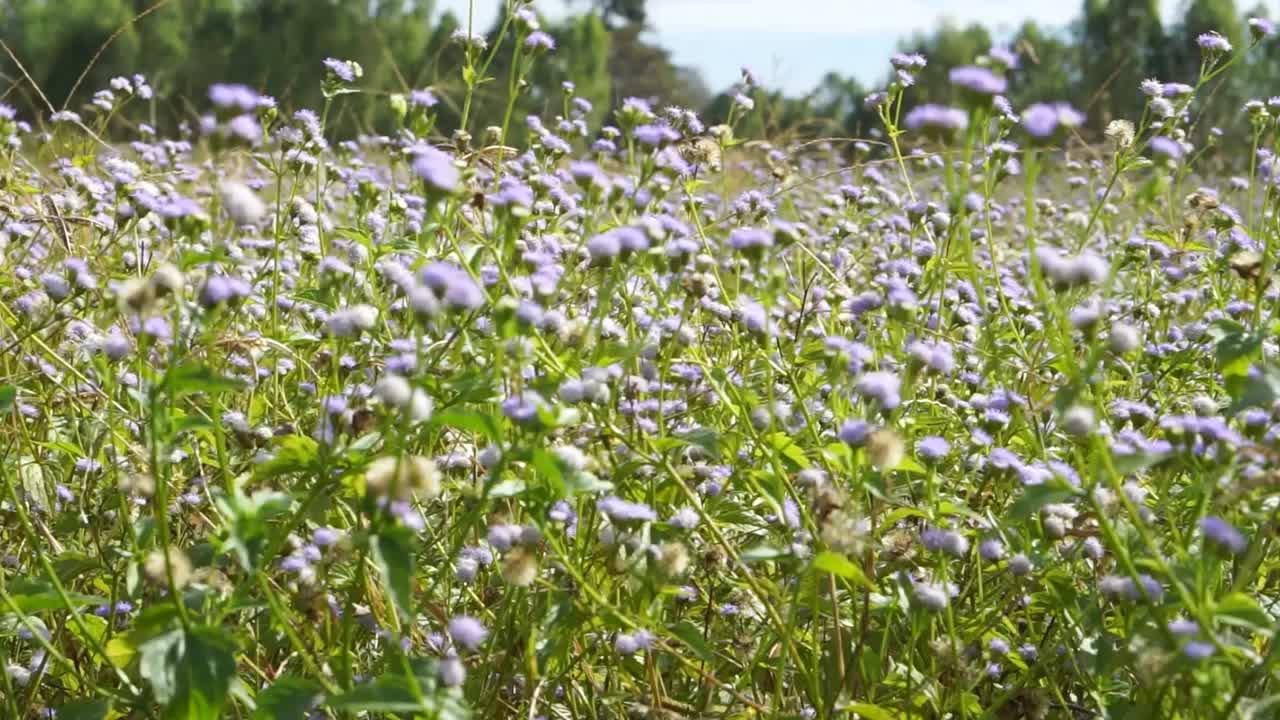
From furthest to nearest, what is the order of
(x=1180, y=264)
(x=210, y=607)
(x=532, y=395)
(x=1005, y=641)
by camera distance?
(x=1180, y=264) → (x=1005, y=641) → (x=210, y=607) → (x=532, y=395)

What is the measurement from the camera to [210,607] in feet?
6.85

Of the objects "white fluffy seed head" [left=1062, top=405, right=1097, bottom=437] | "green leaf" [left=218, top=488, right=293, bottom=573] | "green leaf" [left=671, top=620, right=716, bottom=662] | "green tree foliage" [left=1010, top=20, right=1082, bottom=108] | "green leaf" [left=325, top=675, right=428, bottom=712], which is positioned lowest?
"green tree foliage" [left=1010, top=20, right=1082, bottom=108]

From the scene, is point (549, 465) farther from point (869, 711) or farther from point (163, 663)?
point (869, 711)

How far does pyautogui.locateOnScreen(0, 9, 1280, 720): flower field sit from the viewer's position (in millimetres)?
1936

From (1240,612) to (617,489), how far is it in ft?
3.95

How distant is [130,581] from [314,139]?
6.37ft

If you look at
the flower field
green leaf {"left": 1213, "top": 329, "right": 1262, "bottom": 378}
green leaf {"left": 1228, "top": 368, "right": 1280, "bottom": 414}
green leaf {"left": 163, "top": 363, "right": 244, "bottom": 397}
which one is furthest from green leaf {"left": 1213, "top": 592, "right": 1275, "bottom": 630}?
green leaf {"left": 163, "top": 363, "right": 244, "bottom": 397}

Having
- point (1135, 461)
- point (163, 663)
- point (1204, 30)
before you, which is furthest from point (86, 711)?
point (1204, 30)

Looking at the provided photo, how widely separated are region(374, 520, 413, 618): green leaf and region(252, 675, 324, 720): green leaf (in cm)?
28

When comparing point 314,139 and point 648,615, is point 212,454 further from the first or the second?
point 648,615

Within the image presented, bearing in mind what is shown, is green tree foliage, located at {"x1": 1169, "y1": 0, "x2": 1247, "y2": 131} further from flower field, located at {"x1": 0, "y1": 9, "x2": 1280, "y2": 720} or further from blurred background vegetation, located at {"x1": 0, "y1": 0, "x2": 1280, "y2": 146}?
flower field, located at {"x1": 0, "y1": 9, "x2": 1280, "y2": 720}

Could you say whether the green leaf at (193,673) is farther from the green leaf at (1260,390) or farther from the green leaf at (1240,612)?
the green leaf at (1260,390)

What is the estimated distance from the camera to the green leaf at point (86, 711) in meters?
2.07

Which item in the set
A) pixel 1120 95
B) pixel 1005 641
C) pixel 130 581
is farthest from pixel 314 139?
pixel 1120 95
